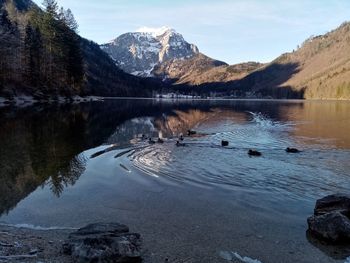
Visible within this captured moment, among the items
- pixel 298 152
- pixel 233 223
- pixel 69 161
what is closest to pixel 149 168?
pixel 69 161

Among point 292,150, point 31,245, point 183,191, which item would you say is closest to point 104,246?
Result: point 31,245

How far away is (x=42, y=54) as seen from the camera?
427 ft

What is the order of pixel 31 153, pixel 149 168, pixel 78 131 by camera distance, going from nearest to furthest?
pixel 149 168, pixel 31 153, pixel 78 131

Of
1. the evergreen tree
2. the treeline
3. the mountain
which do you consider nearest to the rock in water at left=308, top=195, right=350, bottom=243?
the mountain

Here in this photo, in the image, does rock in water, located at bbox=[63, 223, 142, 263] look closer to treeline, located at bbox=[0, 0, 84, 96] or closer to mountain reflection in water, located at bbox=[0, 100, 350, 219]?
mountain reflection in water, located at bbox=[0, 100, 350, 219]

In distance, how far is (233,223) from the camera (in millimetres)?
18328

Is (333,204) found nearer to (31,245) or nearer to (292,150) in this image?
(31,245)

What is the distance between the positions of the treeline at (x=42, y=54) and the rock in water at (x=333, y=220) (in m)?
99.3

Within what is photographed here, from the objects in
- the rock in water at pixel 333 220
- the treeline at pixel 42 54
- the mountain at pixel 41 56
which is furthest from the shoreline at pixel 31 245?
the treeline at pixel 42 54

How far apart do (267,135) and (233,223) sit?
130 ft

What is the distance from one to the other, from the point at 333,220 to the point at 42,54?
127 metres

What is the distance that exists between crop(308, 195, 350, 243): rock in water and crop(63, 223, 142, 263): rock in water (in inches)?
300

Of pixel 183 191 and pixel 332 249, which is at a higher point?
pixel 332 249

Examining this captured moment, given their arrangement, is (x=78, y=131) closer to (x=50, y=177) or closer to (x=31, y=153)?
(x=31, y=153)
